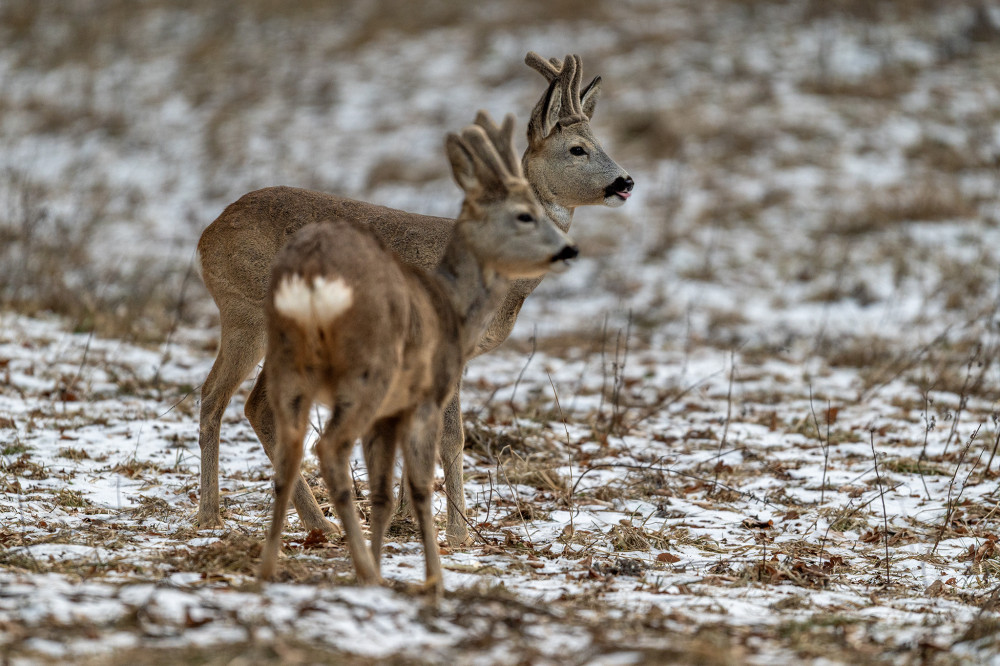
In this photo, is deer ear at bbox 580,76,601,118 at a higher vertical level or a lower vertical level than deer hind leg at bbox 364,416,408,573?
higher

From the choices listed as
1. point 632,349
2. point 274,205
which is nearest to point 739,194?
point 632,349

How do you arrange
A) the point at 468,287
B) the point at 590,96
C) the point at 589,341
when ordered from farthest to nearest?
the point at 589,341 → the point at 590,96 → the point at 468,287

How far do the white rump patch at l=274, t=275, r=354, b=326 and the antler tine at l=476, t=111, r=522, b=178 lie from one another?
48.4 inches

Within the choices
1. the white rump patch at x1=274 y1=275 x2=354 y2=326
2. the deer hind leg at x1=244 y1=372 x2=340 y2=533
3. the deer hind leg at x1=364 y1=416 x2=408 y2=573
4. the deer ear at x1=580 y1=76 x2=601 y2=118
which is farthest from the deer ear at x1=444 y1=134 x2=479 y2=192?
the deer ear at x1=580 y1=76 x2=601 y2=118

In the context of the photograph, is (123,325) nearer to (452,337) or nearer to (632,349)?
(632,349)

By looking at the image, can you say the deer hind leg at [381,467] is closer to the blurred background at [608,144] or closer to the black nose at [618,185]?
the black nose at [618,185]

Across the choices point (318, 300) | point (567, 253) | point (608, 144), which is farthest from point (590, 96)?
point (608, 144)

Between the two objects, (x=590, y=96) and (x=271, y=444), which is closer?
(x=271, y=444)

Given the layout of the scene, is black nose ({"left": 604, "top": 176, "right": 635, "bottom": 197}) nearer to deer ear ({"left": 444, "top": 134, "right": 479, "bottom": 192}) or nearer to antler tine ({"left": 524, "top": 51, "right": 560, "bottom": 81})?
antler tine ({"left": 524, "top": 51, "right": 560, "bottom": 81})

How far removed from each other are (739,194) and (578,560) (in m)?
11.0

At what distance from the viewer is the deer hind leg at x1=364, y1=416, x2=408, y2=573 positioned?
4602 mm

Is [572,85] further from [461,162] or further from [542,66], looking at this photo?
[461,162]

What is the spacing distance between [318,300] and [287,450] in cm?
68

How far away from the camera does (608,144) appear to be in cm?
1678
